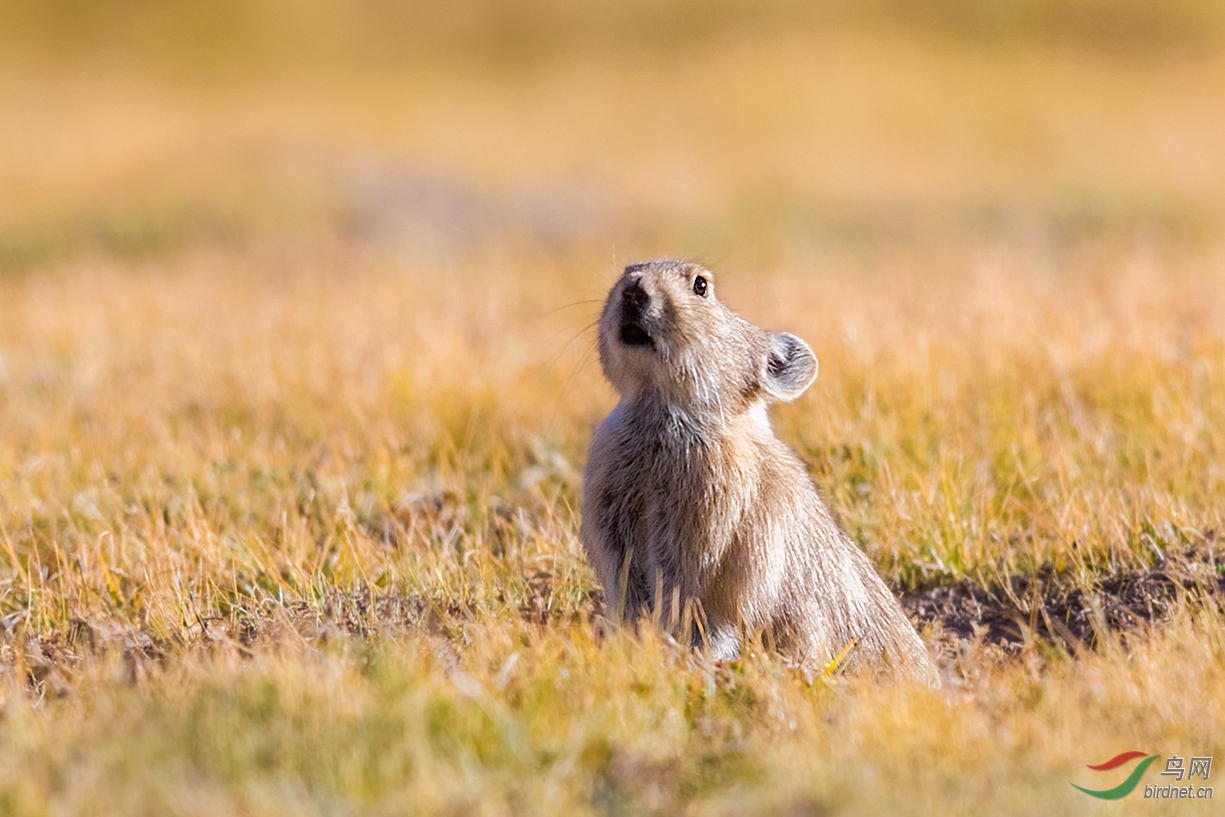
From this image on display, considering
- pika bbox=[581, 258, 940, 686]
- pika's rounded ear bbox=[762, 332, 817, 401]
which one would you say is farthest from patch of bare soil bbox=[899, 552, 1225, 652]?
pika's rounded ear bbox=[762, 332, 817, 401]

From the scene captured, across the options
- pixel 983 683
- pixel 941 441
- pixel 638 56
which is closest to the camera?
pixel 983 683

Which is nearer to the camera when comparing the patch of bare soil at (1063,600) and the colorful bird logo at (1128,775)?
the colorful bird logo at (1128,775)

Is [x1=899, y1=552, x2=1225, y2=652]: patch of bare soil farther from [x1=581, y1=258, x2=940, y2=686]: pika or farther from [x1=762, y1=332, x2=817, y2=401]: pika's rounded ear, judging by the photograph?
[x1=762, y1=332, x2=817, y2=401]: pika's rounded ear

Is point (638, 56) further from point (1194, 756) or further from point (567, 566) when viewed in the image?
point (1194, 756)

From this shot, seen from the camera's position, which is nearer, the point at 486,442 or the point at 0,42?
the point at 486,442

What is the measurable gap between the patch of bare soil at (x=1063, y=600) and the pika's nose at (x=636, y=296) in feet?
6.24

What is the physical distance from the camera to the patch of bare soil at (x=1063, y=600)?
5.23m

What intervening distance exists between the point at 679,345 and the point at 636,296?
10.3 inches

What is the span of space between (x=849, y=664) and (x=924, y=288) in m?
7.68

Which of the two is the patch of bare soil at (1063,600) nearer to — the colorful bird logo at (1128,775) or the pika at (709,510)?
the pika at (709,510)

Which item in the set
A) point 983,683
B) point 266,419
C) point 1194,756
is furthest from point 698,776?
point 266,419

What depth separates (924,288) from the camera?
11789 mm

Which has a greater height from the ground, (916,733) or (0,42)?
(0,42)

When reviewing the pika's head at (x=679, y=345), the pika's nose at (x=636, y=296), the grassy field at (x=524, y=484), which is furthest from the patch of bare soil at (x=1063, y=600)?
the pika's nose at (x=636, y=296)
